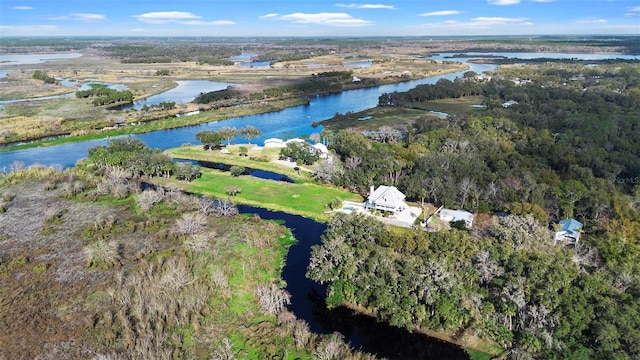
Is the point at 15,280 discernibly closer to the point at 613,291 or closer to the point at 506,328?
the point at 506,328

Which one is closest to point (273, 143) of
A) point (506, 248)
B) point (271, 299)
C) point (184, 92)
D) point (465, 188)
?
point (465, 188)

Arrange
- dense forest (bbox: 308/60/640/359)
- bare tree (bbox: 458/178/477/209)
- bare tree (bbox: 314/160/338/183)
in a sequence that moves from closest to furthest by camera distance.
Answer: dense forest (bbox: 308/60/640/359)
bare tree (bbox: 458/178/477/209)
bare tree (bbox: 314/160/338/183)

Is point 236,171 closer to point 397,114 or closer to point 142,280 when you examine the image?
point 142,280

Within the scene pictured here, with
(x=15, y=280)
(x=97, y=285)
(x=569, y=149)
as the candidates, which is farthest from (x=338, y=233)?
(x=569, y=149)

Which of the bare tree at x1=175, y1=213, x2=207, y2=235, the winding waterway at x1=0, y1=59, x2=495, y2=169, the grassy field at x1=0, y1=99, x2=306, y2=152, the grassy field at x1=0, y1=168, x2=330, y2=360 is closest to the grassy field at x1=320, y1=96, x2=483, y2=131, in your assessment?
the winding waterway at x1=0, y1=59, x2=495, y2=169

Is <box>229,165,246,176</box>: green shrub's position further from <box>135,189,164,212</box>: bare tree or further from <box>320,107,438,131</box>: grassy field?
<box>320,107,438,131</box>: grassy field

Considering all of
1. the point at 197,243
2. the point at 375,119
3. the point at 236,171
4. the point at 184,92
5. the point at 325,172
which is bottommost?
the point at 197,243
